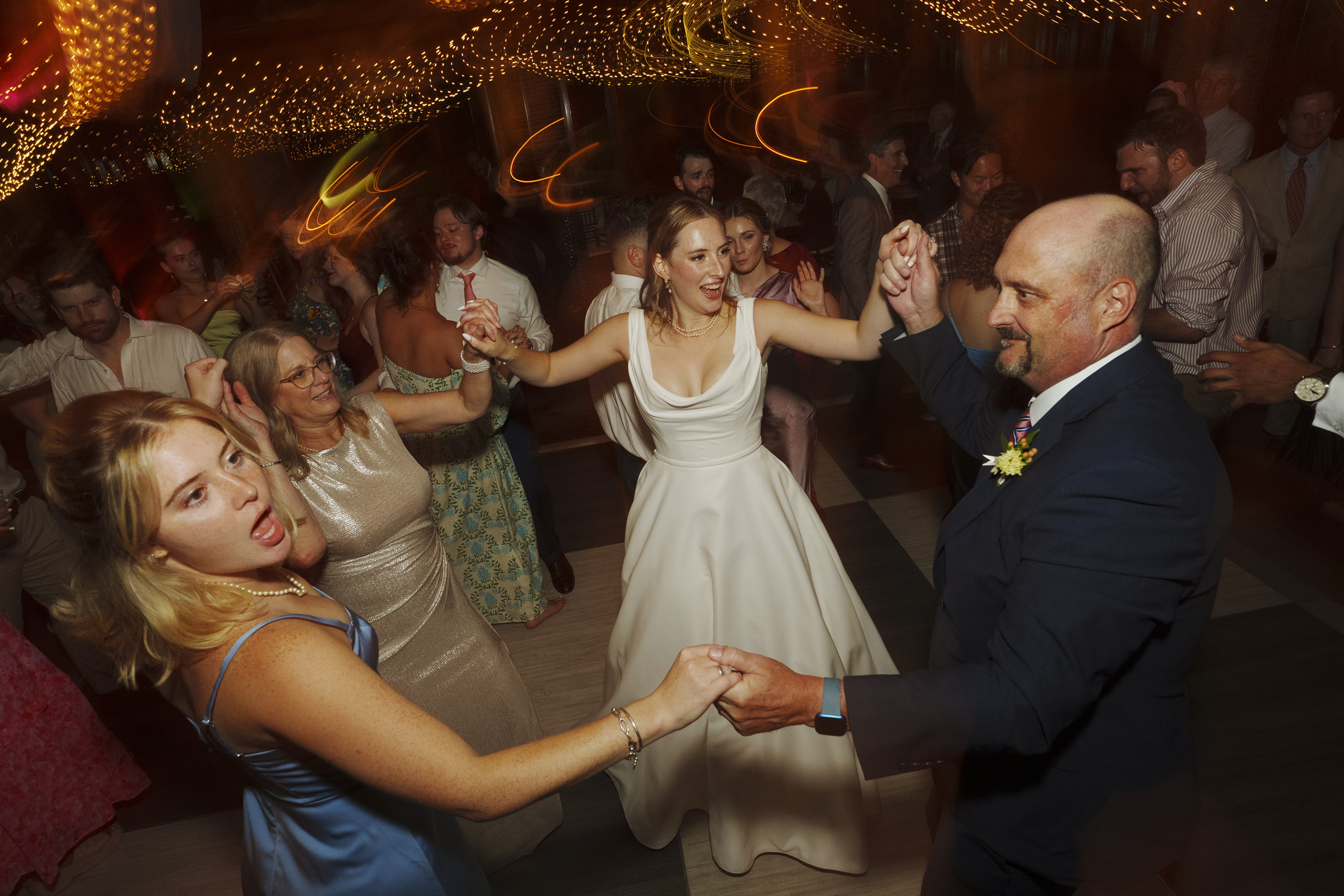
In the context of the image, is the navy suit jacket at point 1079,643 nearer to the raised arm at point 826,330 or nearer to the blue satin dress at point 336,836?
the raised arm at point 826,330

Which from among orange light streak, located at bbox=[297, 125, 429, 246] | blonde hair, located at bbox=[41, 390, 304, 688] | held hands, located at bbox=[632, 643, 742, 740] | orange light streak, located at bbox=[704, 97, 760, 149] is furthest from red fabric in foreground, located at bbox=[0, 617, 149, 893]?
orange light streak, located at bbox=[704, 97, 760, 149]

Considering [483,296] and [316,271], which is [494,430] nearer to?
[483,296]

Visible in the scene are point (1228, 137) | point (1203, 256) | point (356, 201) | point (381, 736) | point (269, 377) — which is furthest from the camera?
point (356, 201)

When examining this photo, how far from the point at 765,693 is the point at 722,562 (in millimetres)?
905

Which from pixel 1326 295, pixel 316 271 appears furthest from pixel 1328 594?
pixel 316 271

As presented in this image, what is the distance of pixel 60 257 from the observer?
2.93 metres

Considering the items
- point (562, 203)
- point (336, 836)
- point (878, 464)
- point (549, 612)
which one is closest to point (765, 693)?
point (336, 836)

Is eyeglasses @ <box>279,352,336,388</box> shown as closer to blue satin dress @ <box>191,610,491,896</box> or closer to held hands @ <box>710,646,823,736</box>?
blue satin dress @ <box>191,610,491,896</box>

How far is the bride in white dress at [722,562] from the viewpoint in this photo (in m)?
2.06

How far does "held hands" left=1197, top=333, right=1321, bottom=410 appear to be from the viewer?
69.4 inches

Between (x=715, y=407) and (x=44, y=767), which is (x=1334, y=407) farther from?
(x=44, y=767)

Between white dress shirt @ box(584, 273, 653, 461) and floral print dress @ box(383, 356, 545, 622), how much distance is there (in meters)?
0.43

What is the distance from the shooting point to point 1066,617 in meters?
A: 1.02

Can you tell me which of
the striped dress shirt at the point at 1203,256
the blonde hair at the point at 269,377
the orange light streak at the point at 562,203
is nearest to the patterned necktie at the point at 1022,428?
the blonde hair at the point at 269,377
